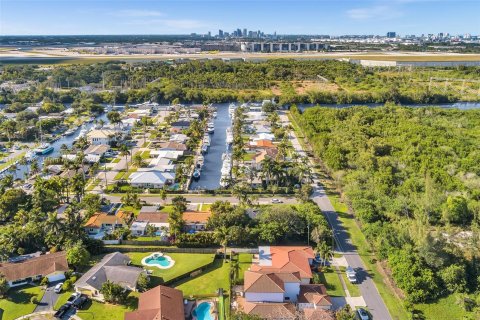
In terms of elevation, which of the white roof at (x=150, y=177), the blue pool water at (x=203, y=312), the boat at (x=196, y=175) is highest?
the white roof at (x=150, y=177)

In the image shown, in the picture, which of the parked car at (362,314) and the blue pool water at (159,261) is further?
the blue pool water at (159,261)

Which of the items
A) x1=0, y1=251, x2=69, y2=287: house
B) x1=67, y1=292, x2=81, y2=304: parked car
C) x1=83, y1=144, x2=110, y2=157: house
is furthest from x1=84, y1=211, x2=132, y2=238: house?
x1=83, y1=144, x2=110, y2=157: house

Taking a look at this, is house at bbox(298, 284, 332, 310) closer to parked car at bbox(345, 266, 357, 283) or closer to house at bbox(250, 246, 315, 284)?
house at bbox(250, 246, 315, 284)

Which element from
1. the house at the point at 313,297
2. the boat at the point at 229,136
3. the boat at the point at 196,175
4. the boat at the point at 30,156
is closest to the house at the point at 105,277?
the house at the point at 313,297

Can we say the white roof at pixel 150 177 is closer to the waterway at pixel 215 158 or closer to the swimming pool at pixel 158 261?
the waterway at pixel 215 158

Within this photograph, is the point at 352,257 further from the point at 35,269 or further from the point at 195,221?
the point at 35,269
